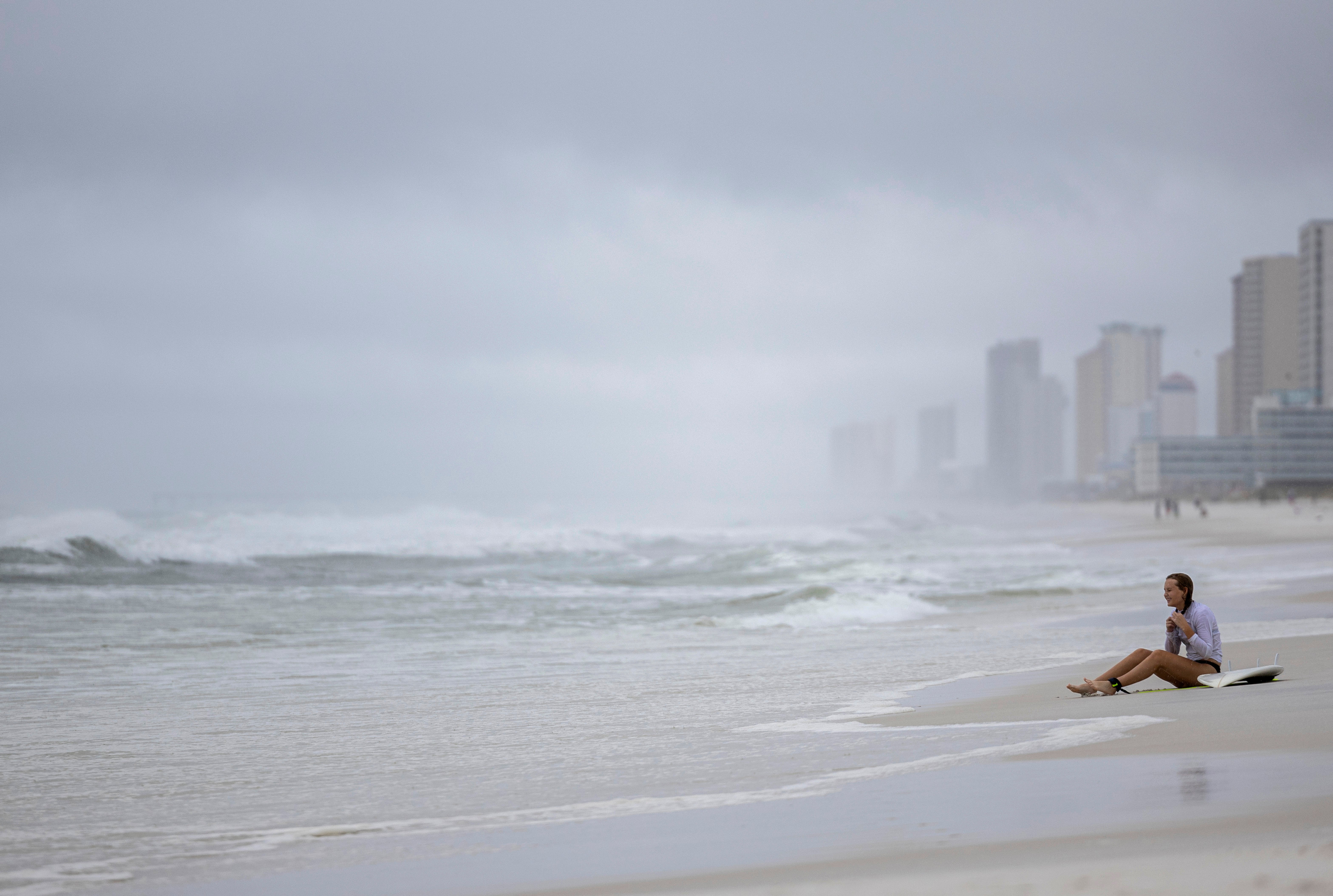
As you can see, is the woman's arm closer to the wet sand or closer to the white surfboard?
the white surfboard

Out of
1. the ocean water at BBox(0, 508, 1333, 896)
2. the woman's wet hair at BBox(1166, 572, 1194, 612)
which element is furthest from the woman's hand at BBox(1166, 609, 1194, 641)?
the ocean water at BBox(0, 508, 1333, 896)

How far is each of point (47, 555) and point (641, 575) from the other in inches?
699

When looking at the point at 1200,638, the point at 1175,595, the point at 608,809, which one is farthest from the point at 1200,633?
the point at 608,809

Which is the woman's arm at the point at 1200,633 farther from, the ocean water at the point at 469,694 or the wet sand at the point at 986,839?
the ocean water at the point at 469,694

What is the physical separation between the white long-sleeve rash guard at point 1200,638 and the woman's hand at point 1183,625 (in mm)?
14

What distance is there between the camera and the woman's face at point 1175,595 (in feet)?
24.4

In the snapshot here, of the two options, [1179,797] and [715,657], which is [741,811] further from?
[715,657]

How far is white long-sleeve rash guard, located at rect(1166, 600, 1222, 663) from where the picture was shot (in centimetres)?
744

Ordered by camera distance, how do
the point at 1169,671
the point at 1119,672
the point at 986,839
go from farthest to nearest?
the point at 1119,672 → the point at 1169,671 → the point at 986,839

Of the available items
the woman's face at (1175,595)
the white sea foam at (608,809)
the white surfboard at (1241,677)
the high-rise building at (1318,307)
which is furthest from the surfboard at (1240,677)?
the high-rise building at (1318,307)

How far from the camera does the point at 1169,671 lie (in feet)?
24.3

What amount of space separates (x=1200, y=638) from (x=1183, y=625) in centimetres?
16

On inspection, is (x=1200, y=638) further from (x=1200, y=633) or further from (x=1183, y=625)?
(x=1183, y=625)

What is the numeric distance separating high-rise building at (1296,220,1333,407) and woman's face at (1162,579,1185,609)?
18214 centimetres
